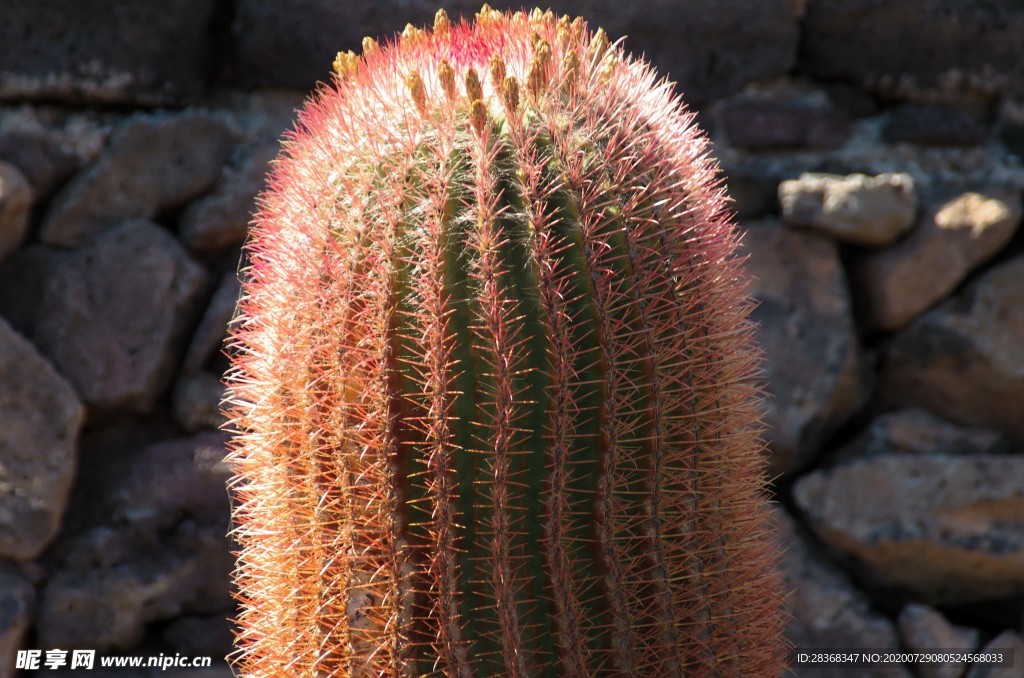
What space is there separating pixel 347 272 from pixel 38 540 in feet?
3.87

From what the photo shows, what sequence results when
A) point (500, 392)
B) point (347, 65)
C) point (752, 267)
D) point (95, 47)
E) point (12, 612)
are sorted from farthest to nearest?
point (752, 267), point (95, 47), point (12, 612), point (347, 65), point (500, 392)

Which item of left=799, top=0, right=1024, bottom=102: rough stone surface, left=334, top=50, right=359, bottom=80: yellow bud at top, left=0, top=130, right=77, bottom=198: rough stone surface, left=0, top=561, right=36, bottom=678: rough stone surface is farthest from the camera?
left=799, top=0, right=1024, bottom=102: rough stone surface

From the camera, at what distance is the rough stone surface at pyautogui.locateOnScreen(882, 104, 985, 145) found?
2066mm

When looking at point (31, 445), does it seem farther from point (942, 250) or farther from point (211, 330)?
point (942, 250)

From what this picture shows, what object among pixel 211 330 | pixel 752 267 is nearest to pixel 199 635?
pixel 211 330

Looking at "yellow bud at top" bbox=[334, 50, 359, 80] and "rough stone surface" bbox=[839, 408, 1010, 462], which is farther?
"rough stone surface" bbox=[839, 408, 1010, 462]

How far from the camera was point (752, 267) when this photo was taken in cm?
201

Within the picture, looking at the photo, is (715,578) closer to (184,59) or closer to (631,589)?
(631,589)

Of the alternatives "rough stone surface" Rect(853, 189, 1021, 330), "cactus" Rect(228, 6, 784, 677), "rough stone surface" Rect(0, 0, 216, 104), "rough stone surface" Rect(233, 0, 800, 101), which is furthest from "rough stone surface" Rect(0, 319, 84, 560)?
"rough stone surface" Rect(853, 189, 1021, 330)

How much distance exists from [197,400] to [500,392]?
1121 mm

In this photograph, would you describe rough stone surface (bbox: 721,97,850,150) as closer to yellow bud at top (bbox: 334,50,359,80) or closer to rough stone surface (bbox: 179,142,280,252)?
rough stone surface (bbox: 179,142,280,252)

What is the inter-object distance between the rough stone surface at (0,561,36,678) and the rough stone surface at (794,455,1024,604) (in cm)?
153

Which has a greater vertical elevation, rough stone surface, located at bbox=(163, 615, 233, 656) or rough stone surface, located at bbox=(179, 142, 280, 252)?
rough stone surface, located at bbox=(179, 142, 280, 252)

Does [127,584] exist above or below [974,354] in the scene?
above
